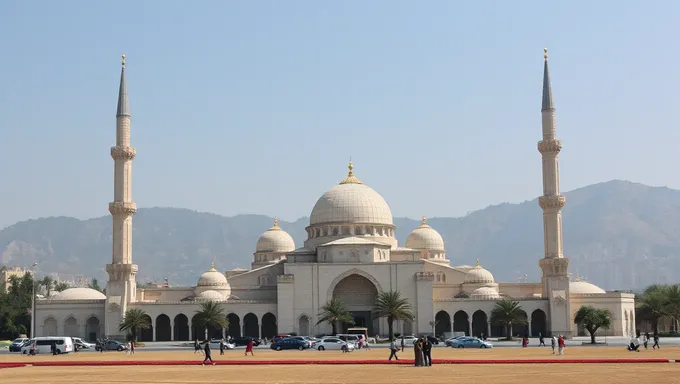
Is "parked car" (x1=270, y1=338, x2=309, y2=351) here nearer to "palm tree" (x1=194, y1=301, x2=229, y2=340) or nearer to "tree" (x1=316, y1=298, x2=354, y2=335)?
"tree" (x1=316, y1=298, x2=354, y2=335)

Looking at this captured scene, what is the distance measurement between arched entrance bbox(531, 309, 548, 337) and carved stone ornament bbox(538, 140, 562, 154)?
43.4ft

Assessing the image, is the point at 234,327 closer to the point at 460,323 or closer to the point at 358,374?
the point at 460,323

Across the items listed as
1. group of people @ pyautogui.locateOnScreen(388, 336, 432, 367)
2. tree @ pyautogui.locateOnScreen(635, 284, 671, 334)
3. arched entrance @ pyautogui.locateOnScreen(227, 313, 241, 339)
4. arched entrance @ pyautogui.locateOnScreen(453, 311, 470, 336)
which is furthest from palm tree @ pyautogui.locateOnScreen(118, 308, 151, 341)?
group of people @ pyautogui.locateOnScreen(388, 336, 432, 367)

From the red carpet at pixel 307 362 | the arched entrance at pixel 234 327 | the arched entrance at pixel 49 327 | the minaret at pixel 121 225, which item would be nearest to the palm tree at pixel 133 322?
the minaret at pixel 121 225

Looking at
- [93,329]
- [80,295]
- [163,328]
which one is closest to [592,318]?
[163,328]

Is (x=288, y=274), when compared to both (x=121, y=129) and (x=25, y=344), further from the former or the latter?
(x=25, y=344)

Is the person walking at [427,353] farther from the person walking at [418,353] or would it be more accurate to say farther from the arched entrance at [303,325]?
the arched entrance at [303,325]

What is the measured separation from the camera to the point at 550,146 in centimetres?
8350

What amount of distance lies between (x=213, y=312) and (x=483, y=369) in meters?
44.5

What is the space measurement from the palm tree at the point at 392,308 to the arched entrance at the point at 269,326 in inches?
396

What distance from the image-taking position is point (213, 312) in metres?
80.2

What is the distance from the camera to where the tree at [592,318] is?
72787mm

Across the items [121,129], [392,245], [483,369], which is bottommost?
[483,369]

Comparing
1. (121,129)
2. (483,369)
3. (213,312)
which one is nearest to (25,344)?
(213,312)
